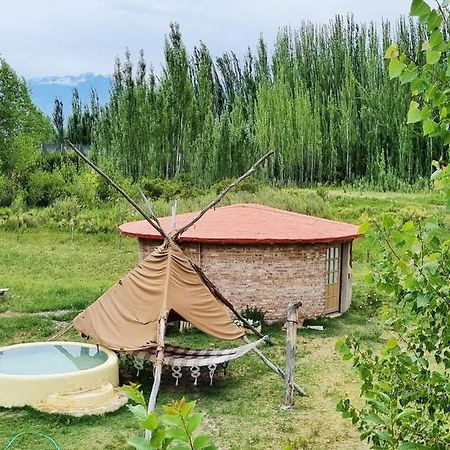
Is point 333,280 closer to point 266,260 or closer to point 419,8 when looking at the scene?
point 266,260

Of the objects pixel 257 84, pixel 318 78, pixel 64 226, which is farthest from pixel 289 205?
pixel 257 84

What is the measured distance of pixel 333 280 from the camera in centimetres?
1628

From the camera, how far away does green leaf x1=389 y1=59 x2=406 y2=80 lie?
252 centimetres

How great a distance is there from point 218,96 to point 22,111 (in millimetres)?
19703

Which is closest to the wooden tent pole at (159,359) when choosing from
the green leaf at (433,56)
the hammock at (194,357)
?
the hammock at (194,357)

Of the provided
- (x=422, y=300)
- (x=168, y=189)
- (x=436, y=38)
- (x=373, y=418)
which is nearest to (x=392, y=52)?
(x=436, y=38)

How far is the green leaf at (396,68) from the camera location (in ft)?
8.27

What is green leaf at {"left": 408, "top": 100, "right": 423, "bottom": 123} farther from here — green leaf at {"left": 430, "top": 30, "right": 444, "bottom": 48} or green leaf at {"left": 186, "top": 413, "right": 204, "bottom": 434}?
green leaf at {"left": 186, "top": 413, "right": 204, "bottom": 434}

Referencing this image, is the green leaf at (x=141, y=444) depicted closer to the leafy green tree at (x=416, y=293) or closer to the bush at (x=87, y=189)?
the leafy green tree at (x=416, y=293)

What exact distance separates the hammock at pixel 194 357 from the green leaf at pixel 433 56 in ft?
26.1

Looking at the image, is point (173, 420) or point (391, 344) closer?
point (173, 420)

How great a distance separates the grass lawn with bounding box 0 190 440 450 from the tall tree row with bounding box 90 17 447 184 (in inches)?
509

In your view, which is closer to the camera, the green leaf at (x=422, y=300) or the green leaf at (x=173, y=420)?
the green leaf at (x=173, y=420)

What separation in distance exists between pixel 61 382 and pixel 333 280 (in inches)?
308
